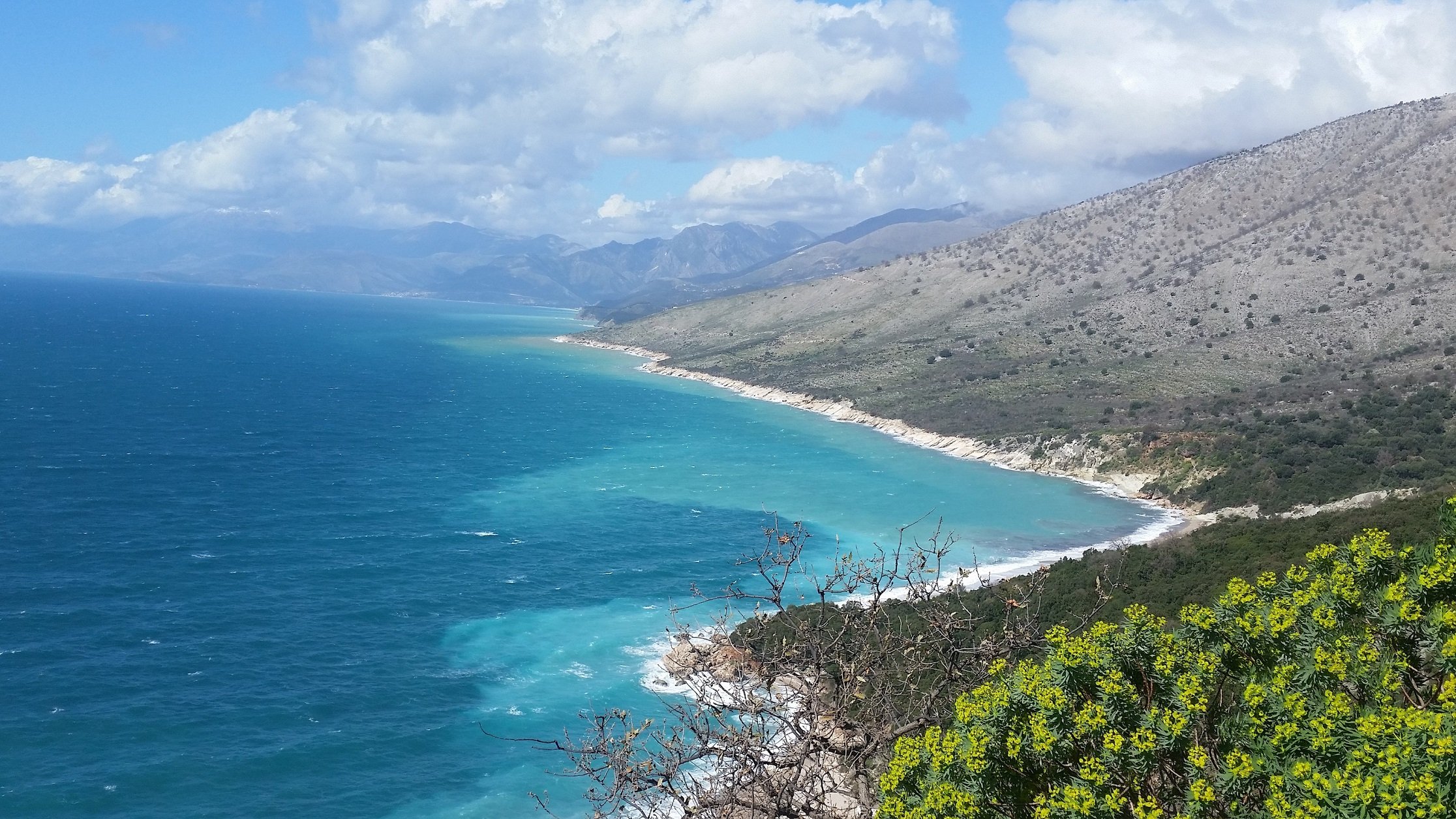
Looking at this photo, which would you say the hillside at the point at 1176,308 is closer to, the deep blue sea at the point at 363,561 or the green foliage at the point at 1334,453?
the green foliage at the point at 1334,453

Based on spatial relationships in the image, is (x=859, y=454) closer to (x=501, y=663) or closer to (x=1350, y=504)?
(x=1350, y=504)

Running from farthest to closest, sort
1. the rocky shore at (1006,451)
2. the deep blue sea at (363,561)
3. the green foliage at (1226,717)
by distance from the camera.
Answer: the rocky shore at (1006,451)
the deep blue sea at (363,561)
the green foliage at (1226,717)

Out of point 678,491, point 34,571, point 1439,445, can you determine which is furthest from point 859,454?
point 34,571

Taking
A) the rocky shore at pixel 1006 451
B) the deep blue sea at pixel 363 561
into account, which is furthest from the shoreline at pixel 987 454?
the deep blue sea at pixel 363 561

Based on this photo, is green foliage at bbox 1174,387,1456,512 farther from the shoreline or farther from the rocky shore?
the rocky shore

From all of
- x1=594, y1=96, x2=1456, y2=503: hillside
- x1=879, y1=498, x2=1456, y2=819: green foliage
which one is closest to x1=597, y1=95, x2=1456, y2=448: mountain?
x1=594, y1=96, x2=1456, y2=503: hillside
